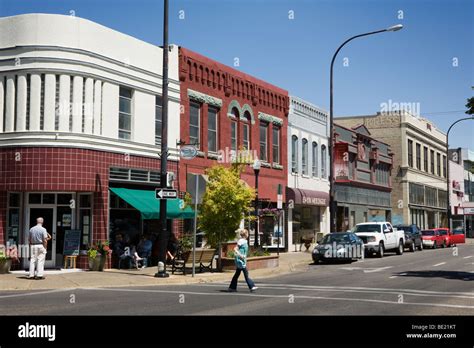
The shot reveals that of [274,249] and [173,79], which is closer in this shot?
[173,79]

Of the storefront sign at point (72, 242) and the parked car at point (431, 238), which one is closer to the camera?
the storefront sign at point (72, 242)

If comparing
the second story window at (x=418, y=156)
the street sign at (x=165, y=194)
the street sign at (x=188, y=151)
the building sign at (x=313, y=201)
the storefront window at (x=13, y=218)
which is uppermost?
the second story window at (x=418, y=156)

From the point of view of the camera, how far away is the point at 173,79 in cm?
2545

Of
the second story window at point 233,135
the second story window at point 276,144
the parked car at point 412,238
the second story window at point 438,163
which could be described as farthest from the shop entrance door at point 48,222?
the second story window at point 438,163

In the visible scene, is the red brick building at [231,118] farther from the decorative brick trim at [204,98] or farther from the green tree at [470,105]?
the green tree at [470,105]

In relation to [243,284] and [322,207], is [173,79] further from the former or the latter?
[322,207]

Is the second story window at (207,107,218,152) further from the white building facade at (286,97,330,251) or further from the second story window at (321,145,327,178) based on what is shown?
the second story window at (321,145,327,178)

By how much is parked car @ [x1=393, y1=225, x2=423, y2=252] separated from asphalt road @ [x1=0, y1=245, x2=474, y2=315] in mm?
17969

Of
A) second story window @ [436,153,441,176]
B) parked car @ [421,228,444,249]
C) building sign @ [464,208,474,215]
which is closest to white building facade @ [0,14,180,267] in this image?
parked car @ [421,228,444,249]

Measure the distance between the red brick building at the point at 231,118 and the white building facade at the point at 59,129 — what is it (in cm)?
447

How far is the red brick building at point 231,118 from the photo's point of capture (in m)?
26.5
